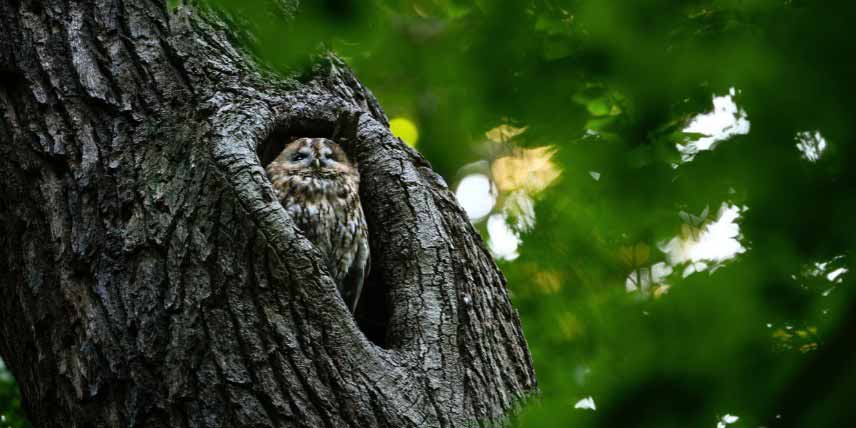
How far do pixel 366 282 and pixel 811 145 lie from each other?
2.85 meters

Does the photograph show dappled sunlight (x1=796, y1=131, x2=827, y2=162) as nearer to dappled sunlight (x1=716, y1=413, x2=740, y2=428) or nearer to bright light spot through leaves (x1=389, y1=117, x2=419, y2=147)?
dappled sunlight (x1=716, y1=413, x2=740, y2=428)

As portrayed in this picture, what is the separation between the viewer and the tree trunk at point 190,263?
2.58 metres

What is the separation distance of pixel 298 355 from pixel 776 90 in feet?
6.17

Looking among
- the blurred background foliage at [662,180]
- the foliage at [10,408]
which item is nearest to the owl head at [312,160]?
the foliage at [10,408]

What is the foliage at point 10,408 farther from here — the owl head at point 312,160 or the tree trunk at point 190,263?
the owl head at point 312,160

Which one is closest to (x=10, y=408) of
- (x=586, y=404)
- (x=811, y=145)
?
(x=586, y=404)

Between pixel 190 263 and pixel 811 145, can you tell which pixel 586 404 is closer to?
pixel 811 145

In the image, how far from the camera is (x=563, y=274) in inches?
63.1

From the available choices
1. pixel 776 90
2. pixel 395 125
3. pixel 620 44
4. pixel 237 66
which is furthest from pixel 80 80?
pixel 395 125

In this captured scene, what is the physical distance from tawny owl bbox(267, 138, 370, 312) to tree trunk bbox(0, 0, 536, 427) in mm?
298

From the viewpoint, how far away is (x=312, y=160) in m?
3.99

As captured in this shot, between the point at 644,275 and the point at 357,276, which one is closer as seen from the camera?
the point at 644,275

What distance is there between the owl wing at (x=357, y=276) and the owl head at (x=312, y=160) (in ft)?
1.55

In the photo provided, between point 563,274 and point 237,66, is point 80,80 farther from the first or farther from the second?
point 563,274
